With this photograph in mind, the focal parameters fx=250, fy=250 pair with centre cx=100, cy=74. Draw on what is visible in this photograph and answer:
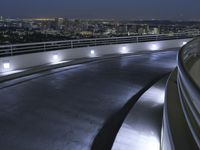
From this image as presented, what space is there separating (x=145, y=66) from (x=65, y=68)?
344cm

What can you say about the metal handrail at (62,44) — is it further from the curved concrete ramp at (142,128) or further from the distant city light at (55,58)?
the curved concrete ramp at (142,128)

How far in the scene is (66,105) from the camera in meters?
5.80

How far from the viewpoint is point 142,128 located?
428 cm

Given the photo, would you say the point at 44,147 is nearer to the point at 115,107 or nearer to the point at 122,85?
the point at 115,107

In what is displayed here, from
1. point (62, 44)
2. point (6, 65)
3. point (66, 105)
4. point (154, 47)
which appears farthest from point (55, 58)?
point (154, 47)

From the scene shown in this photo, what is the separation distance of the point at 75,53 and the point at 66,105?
6889 mm

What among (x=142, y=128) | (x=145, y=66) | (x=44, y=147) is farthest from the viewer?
(x=145, y=66)

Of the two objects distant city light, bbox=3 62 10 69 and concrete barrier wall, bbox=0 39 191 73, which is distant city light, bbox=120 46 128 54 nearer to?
concrete barrier wall, bbox=0 39 191 73

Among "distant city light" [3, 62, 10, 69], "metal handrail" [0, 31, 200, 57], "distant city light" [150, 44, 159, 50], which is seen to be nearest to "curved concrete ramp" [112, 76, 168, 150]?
"distant city light" [3, 62, 10, 69]

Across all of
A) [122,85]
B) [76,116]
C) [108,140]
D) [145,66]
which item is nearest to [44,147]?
[108,140]

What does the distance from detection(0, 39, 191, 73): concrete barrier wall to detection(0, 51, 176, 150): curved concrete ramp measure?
141 centimetres

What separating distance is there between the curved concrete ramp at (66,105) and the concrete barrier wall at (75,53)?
4.64 ft

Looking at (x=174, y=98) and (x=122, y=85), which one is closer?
(x=174, y=98)

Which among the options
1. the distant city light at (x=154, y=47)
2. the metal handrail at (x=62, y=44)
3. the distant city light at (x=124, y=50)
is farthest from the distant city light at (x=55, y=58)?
the distant city light at (x=154, y=47)
